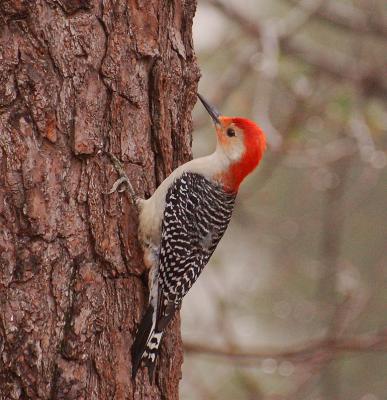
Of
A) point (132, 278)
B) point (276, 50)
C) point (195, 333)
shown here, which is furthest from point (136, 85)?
point (195, 333)

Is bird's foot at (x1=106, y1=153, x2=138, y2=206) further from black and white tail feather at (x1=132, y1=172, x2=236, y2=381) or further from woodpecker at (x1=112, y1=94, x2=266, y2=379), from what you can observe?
black and white tail feather at (x1=132, y1=172, x2=236, y2=381)

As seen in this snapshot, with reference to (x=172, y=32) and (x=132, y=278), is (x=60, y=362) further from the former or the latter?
(x=172, y=32)

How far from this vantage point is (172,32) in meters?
3.72

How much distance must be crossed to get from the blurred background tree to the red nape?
1.07 meters

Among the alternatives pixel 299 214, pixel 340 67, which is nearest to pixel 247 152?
pixel 340 67

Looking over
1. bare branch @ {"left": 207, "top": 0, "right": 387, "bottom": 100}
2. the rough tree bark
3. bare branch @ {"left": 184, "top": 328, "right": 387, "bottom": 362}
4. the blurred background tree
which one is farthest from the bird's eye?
bare branch @ {"left": 207, "top": 0, "right": 387, "bottom": 100}

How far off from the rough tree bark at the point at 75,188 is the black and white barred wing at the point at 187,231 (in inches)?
9.3

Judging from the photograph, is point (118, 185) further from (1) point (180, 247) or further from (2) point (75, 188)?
(1) point (180, 247)

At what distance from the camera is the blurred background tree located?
20.1 feet

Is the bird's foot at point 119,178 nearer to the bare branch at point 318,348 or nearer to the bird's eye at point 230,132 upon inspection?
the bird's eye at point 230,132

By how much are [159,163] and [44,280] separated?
2.78 feet

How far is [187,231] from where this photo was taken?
4027 mm

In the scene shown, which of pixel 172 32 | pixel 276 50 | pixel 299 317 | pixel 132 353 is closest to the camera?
pixel 132 353

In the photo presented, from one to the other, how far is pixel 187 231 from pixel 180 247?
10 cm
